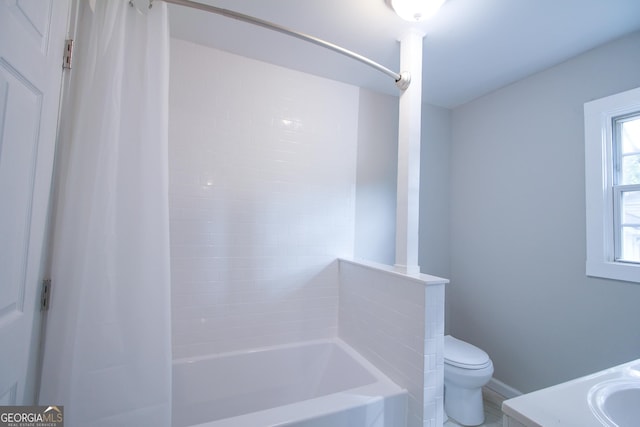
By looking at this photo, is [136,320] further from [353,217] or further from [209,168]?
[353,217]

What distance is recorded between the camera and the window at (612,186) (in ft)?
4.81

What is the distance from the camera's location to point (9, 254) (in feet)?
2.23

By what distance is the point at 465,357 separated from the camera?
1672mm

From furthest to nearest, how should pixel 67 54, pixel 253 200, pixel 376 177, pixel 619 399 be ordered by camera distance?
pixel 376 177
pixel 253 200
pixel 67 54
pixel 619 399

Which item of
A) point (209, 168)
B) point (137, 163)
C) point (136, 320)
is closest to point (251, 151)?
point (209, 168)

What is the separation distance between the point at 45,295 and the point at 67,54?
839mm

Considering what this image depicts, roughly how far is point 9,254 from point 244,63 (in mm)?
1642

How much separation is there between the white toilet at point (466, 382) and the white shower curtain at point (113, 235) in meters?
1.64

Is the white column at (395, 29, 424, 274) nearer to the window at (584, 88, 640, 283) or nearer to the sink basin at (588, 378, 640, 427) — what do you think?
the sink basin at (588, 378, 640, 427)

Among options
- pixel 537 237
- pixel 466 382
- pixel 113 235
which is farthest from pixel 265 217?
pixel 537 237

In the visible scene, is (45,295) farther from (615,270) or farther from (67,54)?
(615,270)

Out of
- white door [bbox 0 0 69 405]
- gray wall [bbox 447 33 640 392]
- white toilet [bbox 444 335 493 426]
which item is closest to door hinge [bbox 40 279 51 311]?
white door [bbox 0 0 69 405]

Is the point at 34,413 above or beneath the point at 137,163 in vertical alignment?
beneath

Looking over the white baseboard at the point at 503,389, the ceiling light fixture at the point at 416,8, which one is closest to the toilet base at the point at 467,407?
the white baseboard at the point at 503,389
